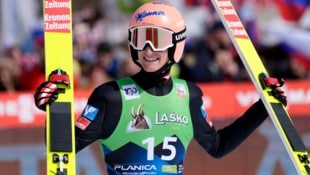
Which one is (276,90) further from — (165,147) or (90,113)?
(90,113)

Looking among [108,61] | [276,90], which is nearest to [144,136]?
[276,90]

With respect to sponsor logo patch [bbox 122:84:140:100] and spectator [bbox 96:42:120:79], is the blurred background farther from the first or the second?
sponsor logo patch [bbox 122:84:140:100]

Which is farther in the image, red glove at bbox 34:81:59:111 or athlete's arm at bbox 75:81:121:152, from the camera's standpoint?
athlete's arm at bbox 75:81:121:152

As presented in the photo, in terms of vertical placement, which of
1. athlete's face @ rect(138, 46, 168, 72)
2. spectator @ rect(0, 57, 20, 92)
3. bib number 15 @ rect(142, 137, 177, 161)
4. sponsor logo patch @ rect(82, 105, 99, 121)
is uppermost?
spectator @ rect(0, 57, 20, 92)

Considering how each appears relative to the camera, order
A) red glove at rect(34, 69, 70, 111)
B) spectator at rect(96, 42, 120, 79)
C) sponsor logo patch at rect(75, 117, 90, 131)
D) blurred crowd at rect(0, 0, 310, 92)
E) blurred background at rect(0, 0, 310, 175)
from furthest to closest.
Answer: spectator at rect(96, 42, 120, 79)
blurred crowd at rect(0, 0, 310, 92)
blurred background at rect(0, 0, 310, 175)
sponsor logo patch at rect(75, 117, 90, 131)
red glove at rect(34, 69, 70, 111)

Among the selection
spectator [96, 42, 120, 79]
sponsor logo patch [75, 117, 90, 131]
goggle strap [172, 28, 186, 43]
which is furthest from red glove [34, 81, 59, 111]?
spectator [96, 42, 120, 79]

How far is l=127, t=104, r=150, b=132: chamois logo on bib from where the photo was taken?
5.94 m

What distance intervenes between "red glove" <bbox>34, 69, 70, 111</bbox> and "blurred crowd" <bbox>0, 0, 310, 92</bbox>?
17.0ft

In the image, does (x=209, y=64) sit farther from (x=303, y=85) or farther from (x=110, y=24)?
(x=110, y=24)

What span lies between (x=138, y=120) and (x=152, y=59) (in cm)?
34

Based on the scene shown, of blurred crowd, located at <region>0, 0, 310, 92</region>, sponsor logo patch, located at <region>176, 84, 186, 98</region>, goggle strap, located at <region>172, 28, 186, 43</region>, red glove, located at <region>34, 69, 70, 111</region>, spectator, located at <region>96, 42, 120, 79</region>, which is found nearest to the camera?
red glove, located at <region>34, 69, 70, 111</region>

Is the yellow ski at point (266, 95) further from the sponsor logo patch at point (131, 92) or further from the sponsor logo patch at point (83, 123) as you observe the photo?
the sponsor logo patch at point (83, 123)

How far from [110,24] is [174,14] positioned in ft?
22.7

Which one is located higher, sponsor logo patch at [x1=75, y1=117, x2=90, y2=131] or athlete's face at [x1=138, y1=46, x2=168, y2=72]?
athlete's face at [x1=138, y1=46, x2=168, y2=72]
